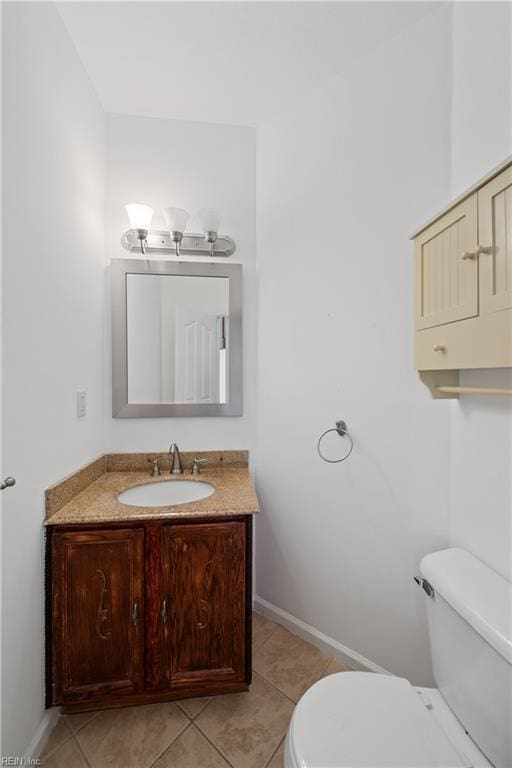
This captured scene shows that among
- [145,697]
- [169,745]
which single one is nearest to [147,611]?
[145,697]

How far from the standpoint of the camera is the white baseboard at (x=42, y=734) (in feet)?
3.68

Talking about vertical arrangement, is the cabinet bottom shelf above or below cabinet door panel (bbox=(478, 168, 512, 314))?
below

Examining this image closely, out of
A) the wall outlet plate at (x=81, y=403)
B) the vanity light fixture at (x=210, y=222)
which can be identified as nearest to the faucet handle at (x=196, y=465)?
the wall outlet plate at (x=81, y=403)

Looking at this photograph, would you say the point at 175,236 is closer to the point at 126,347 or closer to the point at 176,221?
the point at 176,221

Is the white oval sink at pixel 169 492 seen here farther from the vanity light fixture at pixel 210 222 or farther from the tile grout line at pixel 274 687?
the vanity light fixture at pixel 210 222

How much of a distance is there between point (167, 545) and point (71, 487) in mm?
472

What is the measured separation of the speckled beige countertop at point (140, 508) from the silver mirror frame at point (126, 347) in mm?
334

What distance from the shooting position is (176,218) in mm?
1670

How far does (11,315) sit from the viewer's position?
1.04 m

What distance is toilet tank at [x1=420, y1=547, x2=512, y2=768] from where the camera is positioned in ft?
2.57

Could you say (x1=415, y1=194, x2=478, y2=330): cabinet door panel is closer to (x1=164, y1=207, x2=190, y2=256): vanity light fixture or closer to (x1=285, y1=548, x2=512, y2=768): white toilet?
(x1=285, y1=548, x2=512, y2=768): white toilet

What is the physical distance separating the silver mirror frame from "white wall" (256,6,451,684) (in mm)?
133

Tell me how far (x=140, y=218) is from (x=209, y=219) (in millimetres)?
329

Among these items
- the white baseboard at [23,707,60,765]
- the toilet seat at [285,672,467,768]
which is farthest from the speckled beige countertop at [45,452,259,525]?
the white baseboard at [23,707,60,765]
